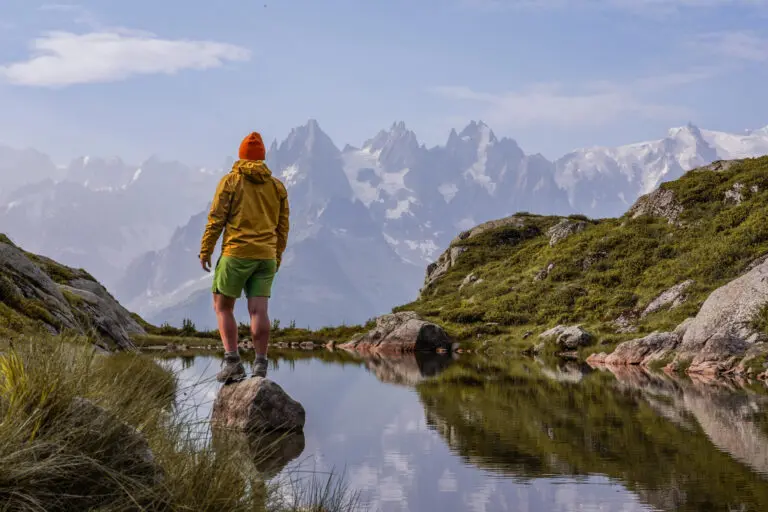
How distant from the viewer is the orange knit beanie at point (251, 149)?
13008 mm

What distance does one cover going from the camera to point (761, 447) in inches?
401

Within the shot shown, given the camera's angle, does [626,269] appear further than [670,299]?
Yes

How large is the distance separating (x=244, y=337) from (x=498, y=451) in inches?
1478

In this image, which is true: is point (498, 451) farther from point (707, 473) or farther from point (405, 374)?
point (405, 374)

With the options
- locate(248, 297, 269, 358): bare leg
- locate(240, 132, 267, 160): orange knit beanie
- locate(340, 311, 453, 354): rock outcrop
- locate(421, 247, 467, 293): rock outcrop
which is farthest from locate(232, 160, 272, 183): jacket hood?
locate(421, 247, 467, 293): rock outcrop

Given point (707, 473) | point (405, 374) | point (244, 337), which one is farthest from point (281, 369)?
point (244, 337)

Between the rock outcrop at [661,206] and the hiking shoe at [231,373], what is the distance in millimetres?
39156

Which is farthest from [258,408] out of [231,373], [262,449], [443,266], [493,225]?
[493,225]

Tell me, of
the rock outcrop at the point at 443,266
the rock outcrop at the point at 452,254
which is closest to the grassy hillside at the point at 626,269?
the rock outcrop at the point at 443,266

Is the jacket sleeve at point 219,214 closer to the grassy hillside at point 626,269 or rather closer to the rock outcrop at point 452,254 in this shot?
the grassy hillside at point 626,269

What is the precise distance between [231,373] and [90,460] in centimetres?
737

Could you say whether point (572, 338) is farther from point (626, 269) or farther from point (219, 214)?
point (219, 214)

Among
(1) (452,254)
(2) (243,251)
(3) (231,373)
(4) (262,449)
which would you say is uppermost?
(1) (452,254)

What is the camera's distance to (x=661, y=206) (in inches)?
2007
